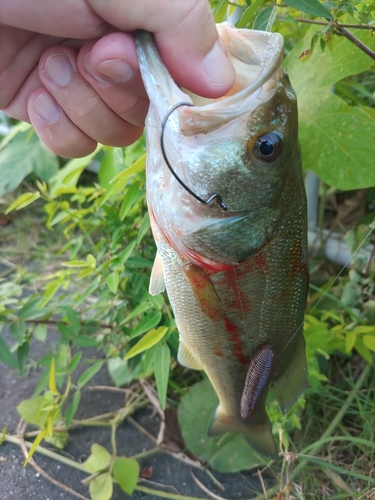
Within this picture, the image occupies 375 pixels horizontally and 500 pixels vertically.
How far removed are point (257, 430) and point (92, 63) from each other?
1.14m

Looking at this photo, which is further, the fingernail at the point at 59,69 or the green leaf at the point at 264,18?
the fingernail at the point at 59,69

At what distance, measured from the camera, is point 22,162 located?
2012mm

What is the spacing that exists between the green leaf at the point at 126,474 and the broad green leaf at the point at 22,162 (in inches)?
46.0

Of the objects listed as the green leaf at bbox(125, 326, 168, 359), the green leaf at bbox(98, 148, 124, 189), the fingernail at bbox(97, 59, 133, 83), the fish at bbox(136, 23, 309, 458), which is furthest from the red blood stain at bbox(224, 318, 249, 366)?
the green leaf at bbox(98, 148, 124, 189)

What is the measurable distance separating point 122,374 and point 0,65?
4.38 ft

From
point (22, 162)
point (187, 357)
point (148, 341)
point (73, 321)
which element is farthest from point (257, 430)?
point (22, 162)

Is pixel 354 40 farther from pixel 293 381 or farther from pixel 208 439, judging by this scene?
pixel 208 439

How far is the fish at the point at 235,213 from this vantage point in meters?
0.89

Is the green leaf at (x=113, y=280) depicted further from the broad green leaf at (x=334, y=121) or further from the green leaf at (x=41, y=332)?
the broad green leaf at (x=334, y=121)

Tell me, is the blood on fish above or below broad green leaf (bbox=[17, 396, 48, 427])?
above

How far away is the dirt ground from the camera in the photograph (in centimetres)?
176

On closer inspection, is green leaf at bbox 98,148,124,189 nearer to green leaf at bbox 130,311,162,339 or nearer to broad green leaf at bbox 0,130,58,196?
broad green leaf at bbox 0,130,58,196

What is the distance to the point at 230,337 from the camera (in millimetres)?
1224

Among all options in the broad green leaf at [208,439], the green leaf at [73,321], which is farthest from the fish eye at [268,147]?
the broad green leaf at [208,439]
